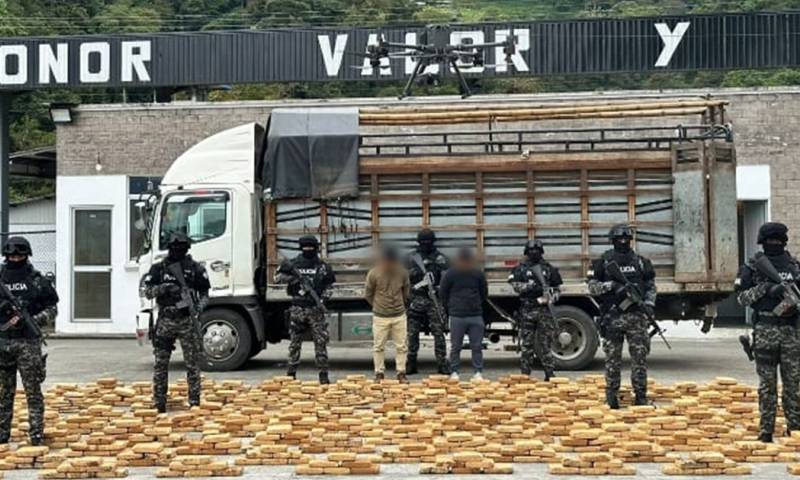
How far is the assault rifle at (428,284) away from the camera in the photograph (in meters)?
14.3

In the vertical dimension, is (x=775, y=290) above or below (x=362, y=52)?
below

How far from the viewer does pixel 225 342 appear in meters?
15.4

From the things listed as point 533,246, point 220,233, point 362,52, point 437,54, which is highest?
point 362,52

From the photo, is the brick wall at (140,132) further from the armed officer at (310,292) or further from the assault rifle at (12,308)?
A: the assault rifle at (12,308)

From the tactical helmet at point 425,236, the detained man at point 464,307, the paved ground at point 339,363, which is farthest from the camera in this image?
the paved ground at point 339,363

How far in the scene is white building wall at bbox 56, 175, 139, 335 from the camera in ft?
74.7

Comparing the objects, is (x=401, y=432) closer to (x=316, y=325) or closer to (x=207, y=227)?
(x=316, y=325)

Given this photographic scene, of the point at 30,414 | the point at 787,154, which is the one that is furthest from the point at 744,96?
the point at 30,414

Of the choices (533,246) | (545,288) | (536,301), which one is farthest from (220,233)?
(545,288)

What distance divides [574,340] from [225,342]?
5.34 metres

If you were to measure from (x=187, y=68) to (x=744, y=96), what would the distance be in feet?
42.5

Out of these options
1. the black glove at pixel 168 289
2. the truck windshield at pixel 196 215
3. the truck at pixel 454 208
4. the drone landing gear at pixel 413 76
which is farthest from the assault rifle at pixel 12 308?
the drone landing gear at pixel 413 76

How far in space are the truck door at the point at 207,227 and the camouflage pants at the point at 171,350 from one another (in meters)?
3.68

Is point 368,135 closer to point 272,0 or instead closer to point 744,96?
point 744,96
